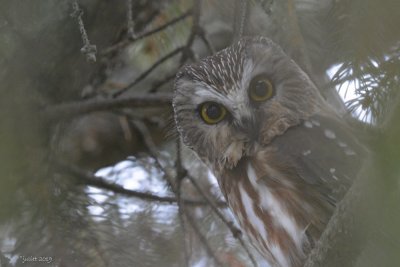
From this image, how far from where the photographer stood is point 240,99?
3.73 m

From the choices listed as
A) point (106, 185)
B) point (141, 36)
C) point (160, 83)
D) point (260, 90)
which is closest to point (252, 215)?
point (260, 90)

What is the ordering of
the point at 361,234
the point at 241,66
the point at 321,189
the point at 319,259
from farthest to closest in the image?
1. the point at 241,66
2. the point at 321,189
3. the point at 319,259
4. the point at 361,234

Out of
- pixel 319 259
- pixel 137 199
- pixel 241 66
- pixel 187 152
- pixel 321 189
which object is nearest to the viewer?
pixel 319 259

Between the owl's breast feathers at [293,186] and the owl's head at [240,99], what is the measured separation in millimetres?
121

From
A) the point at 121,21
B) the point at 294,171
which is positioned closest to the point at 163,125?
the point at 121,21

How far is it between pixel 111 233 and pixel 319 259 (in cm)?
143

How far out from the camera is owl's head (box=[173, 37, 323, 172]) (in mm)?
3742

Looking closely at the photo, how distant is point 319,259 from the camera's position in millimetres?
2488

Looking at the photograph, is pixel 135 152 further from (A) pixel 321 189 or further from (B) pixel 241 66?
(A) pixel 321 189

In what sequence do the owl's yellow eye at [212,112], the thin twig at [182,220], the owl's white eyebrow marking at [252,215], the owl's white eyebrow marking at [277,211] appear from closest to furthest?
the owl's white eyebrow marking at [277,211] < the owl's white eyebrow marking at [252,215] < the thin twig at [182,220] < the owl's yellow eye at [212,112]

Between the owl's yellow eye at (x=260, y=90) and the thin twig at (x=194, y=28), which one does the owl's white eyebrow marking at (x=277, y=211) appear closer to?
the owl's yellow eye at (x=260, y=90)

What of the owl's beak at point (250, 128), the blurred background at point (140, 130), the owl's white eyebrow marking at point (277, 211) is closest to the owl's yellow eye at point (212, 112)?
the owl's beak at point (250, 128)

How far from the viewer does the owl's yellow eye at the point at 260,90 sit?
3807 millimetres

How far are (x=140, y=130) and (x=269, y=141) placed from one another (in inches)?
62.5
